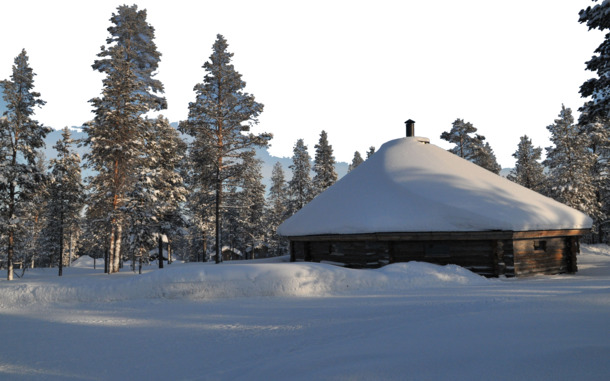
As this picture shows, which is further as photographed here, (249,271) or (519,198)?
(519,198)

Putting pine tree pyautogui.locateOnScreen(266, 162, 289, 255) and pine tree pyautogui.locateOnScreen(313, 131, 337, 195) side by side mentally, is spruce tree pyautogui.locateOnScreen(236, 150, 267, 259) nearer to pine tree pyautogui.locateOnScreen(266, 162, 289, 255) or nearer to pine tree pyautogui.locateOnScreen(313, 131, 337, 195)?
pine tree pyautogui.locateOnScreen(266, 162, 289, 255)

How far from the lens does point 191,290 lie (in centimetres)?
952

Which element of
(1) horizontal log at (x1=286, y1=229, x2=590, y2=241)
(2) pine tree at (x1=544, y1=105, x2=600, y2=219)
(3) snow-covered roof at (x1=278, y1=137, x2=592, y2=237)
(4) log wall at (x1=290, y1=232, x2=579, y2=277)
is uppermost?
A: (2) pine tree at (x1=544, y1=105, x2=600, y2=219)

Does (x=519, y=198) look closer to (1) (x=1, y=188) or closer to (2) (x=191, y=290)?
(2) (x=191, y=290)

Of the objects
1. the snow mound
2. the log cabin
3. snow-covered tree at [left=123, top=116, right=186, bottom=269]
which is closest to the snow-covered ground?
the snow mound

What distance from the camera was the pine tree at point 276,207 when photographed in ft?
157

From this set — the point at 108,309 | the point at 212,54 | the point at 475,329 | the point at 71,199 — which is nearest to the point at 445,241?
the point at 475,329

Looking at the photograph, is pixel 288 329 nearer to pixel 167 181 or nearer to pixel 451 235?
pixel 451 235

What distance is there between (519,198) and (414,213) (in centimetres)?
533

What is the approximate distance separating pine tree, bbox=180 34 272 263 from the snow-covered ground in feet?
44.7

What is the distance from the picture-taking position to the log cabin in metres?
13.3

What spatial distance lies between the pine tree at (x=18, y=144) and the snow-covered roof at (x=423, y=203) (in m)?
16.6

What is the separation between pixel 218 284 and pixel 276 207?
41.7 metres

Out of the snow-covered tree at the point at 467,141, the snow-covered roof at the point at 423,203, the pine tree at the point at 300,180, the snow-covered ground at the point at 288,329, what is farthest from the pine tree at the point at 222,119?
the snow-covered tree at the point at 467,141
